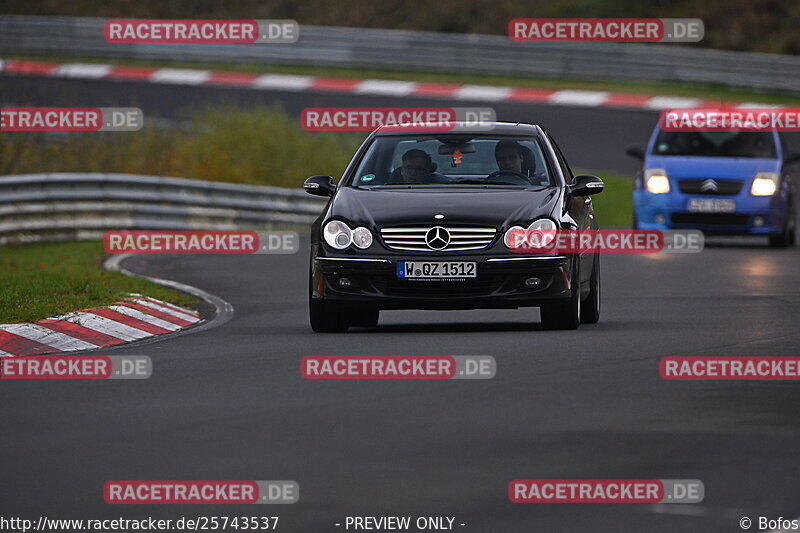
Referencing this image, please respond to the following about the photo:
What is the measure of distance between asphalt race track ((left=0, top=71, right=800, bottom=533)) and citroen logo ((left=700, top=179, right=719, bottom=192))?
336 inches

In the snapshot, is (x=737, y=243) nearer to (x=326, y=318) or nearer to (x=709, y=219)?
(x=709, y=219)

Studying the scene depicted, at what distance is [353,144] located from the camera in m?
33.5

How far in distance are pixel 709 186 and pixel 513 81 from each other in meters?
18.6

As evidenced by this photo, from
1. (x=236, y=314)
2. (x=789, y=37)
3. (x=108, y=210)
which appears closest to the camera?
(x=236, y=314)

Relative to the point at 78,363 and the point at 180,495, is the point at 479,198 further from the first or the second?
the point at 180,495

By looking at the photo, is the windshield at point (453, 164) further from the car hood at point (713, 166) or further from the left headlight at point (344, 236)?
the car hood at point (713, 166)

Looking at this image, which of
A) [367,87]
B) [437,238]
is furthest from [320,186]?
[367,87]

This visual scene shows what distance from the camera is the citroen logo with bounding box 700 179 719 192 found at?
2400 cm

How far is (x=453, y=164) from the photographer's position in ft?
47.5

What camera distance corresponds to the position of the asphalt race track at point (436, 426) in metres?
7.43

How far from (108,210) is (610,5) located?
946 inches

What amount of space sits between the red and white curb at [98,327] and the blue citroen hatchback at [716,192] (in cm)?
942

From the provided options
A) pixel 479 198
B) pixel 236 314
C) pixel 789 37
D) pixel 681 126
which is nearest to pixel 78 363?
pixel 479 198

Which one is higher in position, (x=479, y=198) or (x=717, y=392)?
(x=479, y=198)
